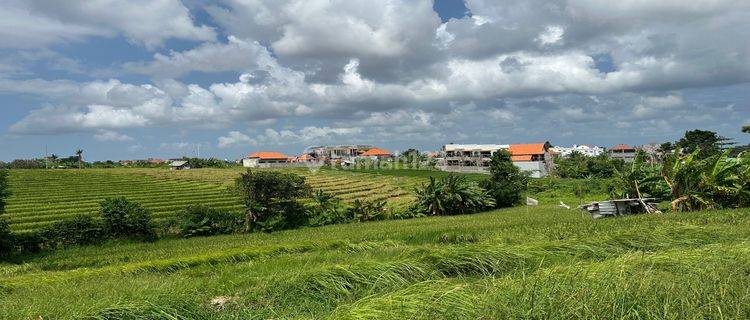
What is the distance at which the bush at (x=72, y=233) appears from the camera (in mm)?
22109

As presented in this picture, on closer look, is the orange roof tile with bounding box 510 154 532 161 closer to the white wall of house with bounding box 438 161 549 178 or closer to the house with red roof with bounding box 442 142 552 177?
the house with red roof with bounding box 442 142 552 177

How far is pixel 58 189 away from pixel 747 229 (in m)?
45.5

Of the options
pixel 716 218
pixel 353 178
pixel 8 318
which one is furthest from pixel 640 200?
pixel 353 178

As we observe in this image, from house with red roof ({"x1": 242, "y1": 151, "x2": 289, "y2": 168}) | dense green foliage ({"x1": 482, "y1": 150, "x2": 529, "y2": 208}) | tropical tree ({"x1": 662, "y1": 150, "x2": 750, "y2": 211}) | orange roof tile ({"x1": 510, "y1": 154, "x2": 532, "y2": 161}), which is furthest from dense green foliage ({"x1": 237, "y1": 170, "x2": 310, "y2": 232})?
house with red roof ({"x1": 242, "y1": 151, "x2": 289, "y2": 168})

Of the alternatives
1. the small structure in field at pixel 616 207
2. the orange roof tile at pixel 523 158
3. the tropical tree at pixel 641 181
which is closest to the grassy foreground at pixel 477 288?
the small structure in field at pixel 616 207

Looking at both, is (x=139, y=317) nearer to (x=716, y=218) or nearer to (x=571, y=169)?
(x=716, y=218)

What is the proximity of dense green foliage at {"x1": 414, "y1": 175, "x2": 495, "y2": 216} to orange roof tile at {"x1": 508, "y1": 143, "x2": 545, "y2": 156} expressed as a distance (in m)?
57.4

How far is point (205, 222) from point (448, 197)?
15.5 m

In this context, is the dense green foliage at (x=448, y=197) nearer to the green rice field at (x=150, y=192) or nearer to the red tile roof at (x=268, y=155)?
the green rice field at (x=150, y=192)

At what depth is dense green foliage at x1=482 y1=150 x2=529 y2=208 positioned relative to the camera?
39500 mm

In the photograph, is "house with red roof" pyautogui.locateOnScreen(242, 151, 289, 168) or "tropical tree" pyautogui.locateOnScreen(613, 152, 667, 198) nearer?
"tropical tree" pyautogui.locateOnScreen(613, 152, 667, 198)

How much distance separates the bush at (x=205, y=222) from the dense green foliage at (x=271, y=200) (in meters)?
0.73

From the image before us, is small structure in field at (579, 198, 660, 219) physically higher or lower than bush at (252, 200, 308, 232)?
higher

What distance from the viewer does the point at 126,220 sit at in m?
23.8
